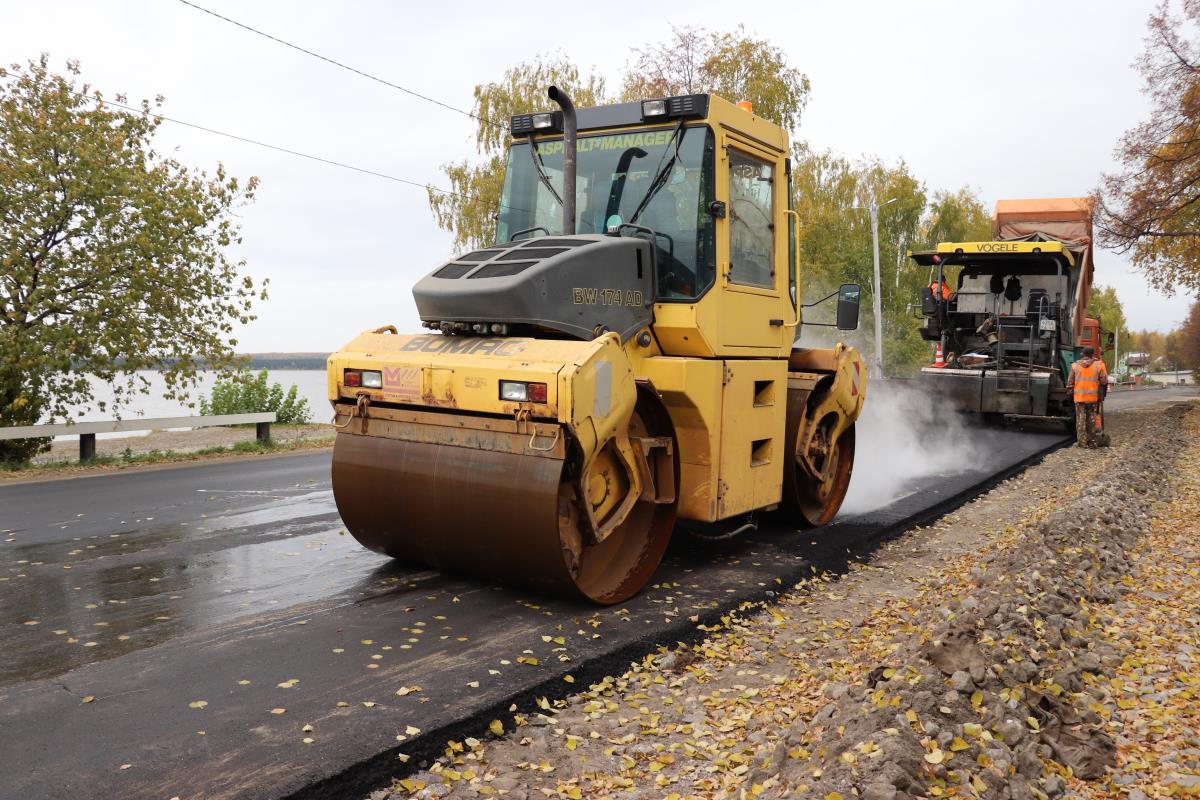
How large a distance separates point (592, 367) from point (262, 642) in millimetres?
2255

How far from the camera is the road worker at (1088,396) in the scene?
605 inches

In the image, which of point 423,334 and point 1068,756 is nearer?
point 1068,756

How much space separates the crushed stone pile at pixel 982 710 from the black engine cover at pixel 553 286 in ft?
8.28

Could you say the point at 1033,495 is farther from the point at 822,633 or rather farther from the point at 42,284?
the point at 42,284

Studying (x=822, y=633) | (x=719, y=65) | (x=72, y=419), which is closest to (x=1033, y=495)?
(x=822, y=633)

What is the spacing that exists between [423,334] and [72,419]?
10498 millimetres

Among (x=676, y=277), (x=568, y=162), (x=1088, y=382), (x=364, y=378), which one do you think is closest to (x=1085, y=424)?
(x=1088, y=382)

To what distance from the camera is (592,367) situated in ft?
16.2

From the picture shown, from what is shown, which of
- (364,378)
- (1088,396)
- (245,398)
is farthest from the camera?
(245,398)

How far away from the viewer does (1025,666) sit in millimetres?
4340

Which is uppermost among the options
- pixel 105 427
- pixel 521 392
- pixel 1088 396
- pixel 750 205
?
pixel 750 205

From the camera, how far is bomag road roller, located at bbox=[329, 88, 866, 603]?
5098 mm

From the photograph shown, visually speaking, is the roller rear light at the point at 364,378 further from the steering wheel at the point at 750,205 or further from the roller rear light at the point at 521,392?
the steering wheel at the point at 750,205

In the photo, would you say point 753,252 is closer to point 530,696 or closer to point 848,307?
point 848,307
